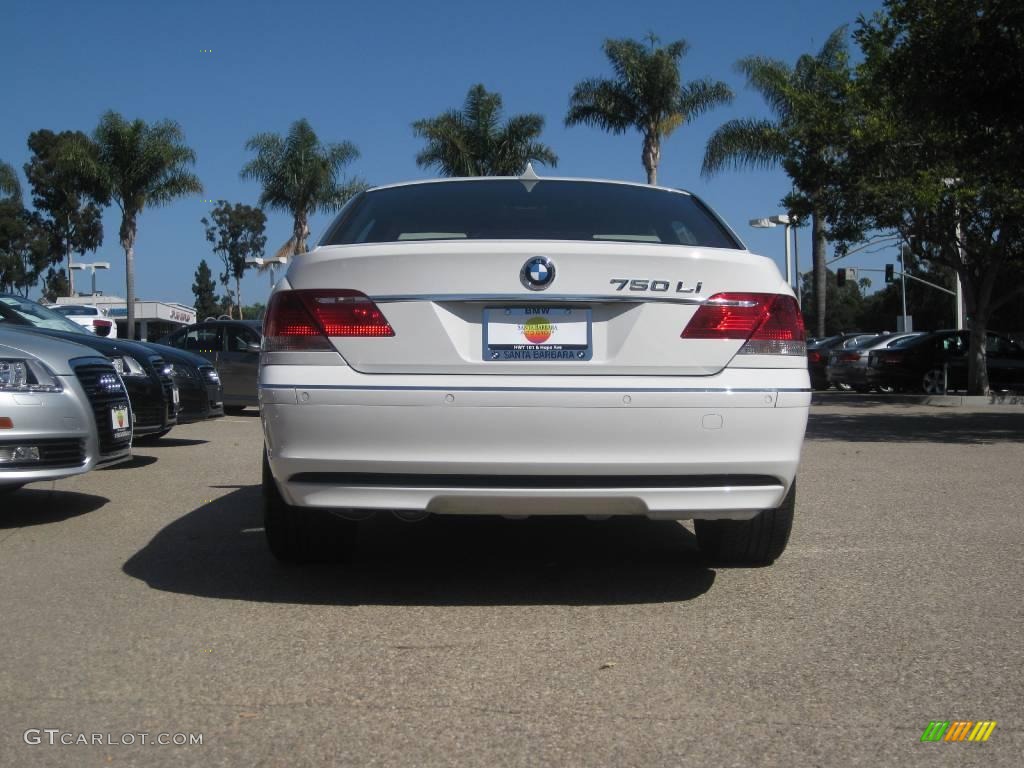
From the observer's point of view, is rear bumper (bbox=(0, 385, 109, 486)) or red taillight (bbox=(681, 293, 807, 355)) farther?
rear bumper (bbox=(0, 385, 109, 486))

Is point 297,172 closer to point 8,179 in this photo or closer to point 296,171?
point 296,171

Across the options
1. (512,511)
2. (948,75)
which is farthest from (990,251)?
(512,511)

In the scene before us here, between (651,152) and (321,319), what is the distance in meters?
34.1

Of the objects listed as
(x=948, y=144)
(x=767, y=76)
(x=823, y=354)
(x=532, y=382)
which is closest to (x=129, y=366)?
(x=532, y=382)

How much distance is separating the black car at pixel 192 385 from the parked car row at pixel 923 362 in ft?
47.0

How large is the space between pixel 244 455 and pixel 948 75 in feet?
29.8

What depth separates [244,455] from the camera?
1018 centimetres

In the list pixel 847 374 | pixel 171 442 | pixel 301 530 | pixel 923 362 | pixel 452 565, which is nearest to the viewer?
pixel 301 530

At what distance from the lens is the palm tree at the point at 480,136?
39.0 metres

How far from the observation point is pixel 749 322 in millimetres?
3959

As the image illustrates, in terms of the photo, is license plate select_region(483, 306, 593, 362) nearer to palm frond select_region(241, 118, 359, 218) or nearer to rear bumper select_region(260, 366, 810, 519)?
rear bumper select_region(260, 366, 810, 519)

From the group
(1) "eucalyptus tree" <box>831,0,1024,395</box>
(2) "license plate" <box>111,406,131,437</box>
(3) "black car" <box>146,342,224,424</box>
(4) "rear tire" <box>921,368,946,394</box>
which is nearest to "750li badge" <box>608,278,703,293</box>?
(2) "license plate" <box>111,406,131,437</box>

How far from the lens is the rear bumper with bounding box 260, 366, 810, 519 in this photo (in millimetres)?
3789

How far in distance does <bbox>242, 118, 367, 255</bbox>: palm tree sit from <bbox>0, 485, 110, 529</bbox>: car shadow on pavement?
1415 inches
